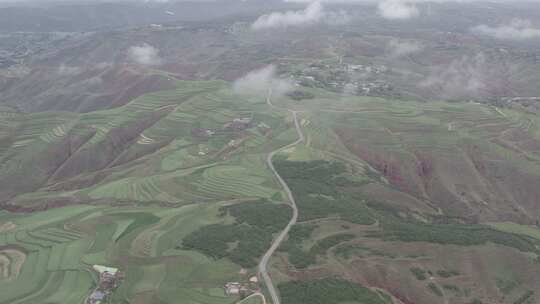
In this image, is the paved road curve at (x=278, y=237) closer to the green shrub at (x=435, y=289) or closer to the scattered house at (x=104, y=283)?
the scattered house at (x=104, y=283)

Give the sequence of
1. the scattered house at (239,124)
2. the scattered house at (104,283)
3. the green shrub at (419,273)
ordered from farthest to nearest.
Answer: the scattered house at (239,124), the green shrub at (419,273), the scattered house at (104,283)

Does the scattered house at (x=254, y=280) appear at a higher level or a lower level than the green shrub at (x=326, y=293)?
higher

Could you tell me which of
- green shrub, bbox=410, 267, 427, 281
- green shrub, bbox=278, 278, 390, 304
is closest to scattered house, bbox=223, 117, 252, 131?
green shrub, bbox=410, 267, 427, 281

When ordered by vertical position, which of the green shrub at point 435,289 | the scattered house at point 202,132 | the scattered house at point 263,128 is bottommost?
the green shrub at point 435,289

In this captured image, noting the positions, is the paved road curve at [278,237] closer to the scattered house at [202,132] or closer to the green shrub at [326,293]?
the green shrub at [326,293]

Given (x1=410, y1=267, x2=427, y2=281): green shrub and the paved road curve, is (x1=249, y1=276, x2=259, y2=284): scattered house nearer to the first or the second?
the paved road curve

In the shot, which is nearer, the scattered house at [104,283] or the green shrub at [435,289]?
the scattered house at [104,283]

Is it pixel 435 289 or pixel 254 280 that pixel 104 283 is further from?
pixel 435 289

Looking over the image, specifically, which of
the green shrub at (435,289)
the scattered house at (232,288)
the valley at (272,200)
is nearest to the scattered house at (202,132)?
the valley at (272,200)

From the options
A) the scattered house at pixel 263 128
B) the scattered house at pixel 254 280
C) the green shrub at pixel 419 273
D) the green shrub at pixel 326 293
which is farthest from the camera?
the scattered house at pixel 263 128

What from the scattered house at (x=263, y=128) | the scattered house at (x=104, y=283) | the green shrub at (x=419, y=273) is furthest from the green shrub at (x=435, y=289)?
the scattered house at (x=263, y=128)

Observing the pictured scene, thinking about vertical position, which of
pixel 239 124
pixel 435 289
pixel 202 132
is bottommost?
pixel 435 289

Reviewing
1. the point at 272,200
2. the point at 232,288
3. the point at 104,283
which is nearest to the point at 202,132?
the point at 272,200
